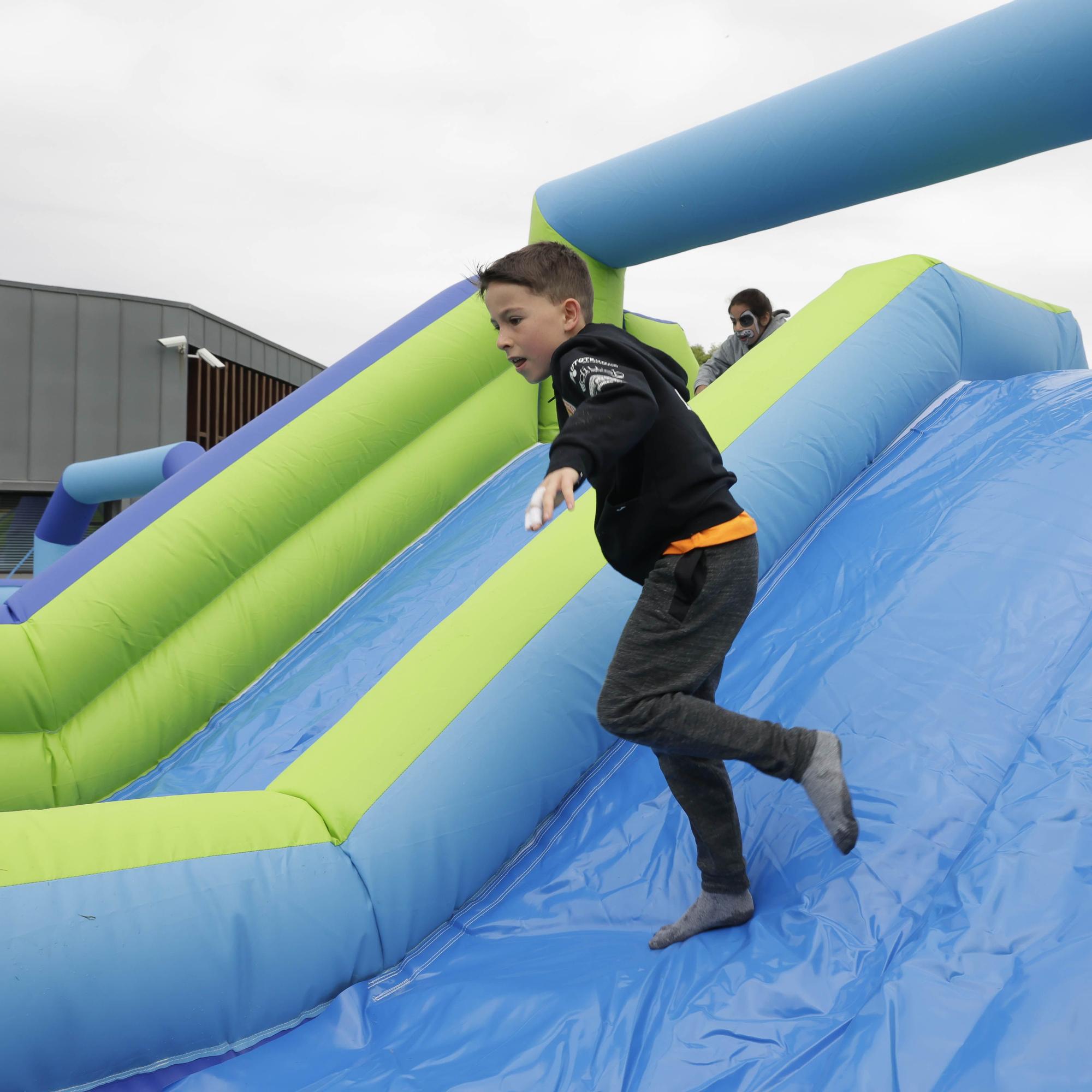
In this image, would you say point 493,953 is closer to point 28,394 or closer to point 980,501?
point 980,501

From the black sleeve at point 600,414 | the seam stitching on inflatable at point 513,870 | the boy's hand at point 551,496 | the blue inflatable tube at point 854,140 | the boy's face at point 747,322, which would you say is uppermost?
the blue inflatable tube at point 854,140

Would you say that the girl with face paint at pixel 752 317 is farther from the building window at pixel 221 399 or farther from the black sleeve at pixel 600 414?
the building window at pixel 221 399

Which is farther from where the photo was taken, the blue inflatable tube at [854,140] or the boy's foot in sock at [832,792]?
the blue inflatable tube at [854,140]

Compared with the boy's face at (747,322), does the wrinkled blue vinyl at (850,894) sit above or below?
below

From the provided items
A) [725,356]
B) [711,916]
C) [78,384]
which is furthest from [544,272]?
[78,384]

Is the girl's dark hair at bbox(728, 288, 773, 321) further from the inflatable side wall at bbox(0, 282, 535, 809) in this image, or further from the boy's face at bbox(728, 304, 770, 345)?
the inflatable side wall at bbox(0, 282, 535, 809)

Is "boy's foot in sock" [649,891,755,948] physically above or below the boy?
below

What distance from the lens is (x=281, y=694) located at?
2.47 m

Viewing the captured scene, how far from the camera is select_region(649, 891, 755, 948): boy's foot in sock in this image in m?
1.29

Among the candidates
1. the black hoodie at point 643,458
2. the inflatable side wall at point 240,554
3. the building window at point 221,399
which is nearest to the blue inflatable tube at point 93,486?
the inflatable side wall at point 240,554

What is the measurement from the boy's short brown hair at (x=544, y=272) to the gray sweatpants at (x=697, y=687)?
422 mm

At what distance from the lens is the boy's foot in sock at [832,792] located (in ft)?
4.04

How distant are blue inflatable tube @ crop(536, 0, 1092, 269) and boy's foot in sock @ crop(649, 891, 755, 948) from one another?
1.96 metres

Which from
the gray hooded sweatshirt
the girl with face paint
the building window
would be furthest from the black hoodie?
the building window
